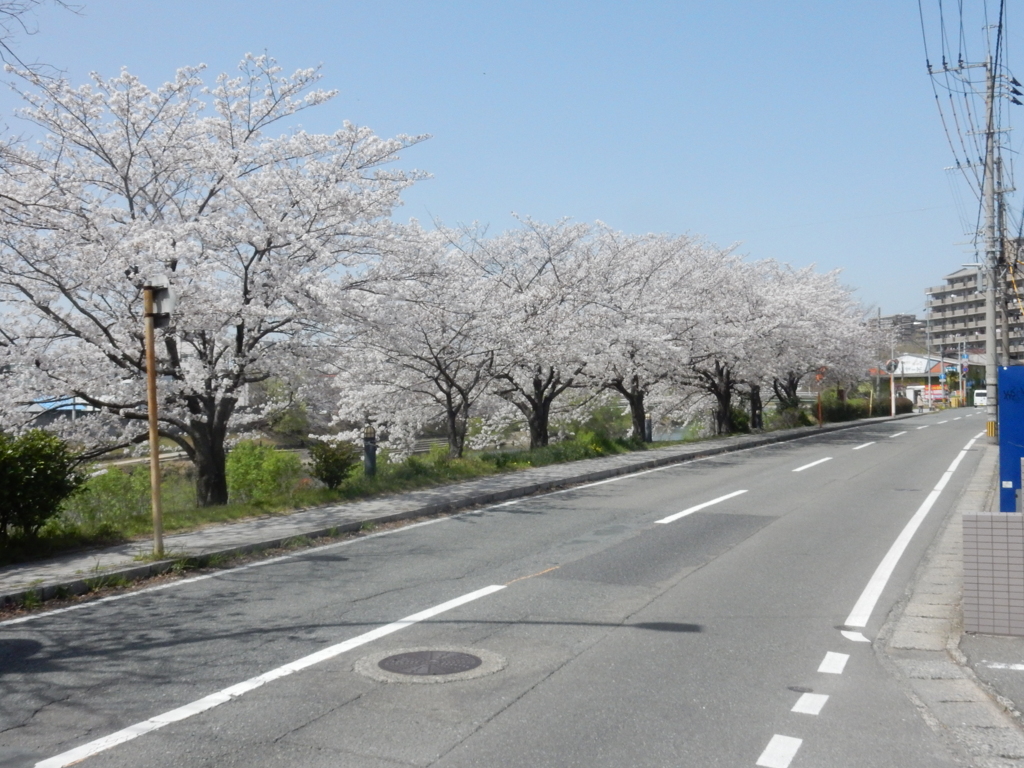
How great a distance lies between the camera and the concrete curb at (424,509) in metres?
8.05

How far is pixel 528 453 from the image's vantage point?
70.4ft

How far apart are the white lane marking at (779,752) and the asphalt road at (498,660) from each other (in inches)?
0.6

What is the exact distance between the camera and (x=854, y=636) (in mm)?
6828

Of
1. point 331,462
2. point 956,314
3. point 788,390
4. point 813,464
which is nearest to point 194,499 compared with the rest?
point 331,462

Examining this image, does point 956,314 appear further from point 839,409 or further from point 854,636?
point 854,636

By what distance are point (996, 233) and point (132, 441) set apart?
22.9m

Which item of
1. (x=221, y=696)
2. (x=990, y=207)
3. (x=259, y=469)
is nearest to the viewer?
(x=221, y=696)

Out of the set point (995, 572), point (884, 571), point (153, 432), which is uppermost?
point (153, 432)

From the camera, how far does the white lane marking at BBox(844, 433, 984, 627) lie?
295 inches

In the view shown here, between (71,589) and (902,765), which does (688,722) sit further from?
(71,589)

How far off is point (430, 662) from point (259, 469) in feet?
72.6

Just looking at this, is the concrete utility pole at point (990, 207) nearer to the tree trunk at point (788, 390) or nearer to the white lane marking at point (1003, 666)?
the tree trunk at point (788, 390)

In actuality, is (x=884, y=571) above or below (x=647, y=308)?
below

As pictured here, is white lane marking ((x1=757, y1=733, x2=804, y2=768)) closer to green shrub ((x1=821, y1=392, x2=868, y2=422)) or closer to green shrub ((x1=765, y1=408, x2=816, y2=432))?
green shrub ((x1=765, y1=408, x2=816, y2=432))
